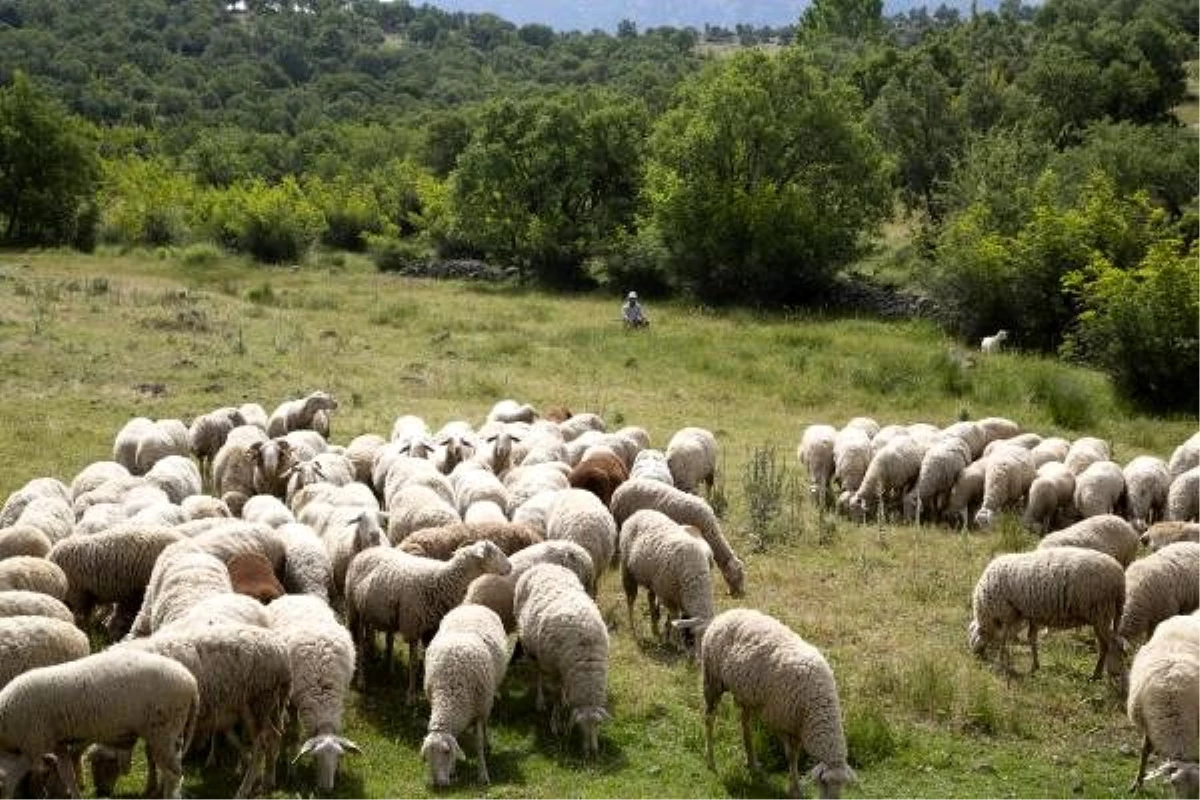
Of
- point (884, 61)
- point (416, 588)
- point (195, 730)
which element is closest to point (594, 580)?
point (416, 588)

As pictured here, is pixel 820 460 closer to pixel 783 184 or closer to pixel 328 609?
pixel 328 609

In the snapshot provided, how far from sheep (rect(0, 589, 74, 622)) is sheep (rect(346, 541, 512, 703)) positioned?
109 inches

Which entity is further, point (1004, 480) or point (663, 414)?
point (663, 414)

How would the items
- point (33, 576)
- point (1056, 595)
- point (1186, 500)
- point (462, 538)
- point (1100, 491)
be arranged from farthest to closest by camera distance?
point (1100, 491) → point (1186, 500) → point (462, 538) → point (1056, 595) → point (33, 576)

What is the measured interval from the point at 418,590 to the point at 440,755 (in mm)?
2263

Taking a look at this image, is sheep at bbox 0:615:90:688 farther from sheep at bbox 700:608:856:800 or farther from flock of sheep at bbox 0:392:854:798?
sheep at bbox 700:608:856:800

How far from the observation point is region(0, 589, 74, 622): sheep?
10.6 m

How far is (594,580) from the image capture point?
43.7 ft

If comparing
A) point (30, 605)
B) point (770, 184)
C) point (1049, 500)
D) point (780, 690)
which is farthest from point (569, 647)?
point (770, 184)

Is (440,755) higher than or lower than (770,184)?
lower

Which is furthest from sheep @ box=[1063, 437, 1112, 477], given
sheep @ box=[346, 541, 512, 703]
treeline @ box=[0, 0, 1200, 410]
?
sheep @ box=[346, 541, 512, 703]

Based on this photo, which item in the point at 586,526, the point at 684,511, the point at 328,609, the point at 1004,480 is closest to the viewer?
the point at 328,609

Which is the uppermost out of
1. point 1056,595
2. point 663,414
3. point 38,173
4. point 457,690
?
point 38,173

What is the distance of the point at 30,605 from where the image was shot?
10688mm
